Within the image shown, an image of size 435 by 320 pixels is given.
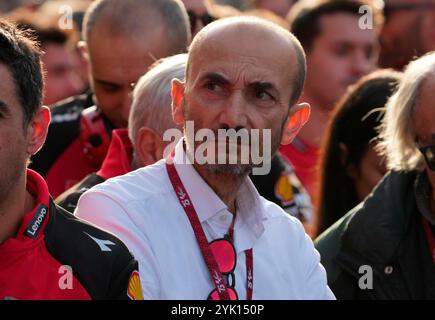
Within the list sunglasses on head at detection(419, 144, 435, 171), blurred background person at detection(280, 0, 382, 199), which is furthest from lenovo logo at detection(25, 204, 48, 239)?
blurred background person at detection(280, 0, 382, 199)

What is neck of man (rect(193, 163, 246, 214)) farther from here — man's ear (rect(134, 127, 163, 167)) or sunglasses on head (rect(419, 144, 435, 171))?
sunglasses on head (rect(419, 144, 435, 171))

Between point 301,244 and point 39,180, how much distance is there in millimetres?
992

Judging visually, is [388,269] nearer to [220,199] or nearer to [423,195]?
[423,195]

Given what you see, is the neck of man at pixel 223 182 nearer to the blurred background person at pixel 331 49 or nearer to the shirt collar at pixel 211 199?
the shirt collar at pixel 211 199

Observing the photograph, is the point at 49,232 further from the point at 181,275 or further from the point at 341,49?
the point at 341,49

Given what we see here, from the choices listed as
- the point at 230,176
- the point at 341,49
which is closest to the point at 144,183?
the point at 230,176

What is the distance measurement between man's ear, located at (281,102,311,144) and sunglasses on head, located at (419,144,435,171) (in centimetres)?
74

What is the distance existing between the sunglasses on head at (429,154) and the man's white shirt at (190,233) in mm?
935

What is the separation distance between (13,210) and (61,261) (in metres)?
0.21

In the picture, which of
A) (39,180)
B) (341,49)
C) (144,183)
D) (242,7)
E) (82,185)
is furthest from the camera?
(242,7)

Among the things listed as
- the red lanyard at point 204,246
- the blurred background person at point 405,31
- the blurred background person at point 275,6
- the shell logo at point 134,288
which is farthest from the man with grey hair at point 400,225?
the blurred background person at point 275,6

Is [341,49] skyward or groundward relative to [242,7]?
skyward

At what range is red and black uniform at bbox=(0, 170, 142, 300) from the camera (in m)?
3.26

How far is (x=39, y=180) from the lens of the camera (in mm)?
3549
